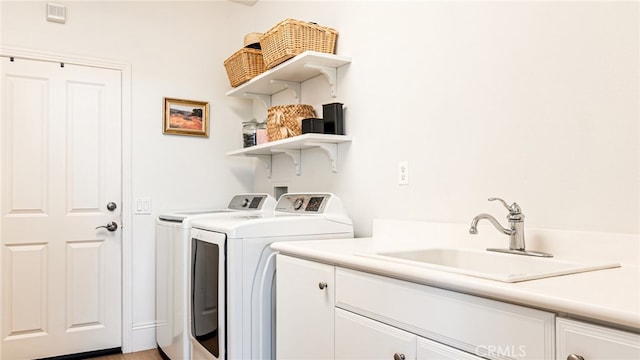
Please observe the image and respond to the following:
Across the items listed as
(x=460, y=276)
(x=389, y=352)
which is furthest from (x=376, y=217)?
(x=460, y=276)

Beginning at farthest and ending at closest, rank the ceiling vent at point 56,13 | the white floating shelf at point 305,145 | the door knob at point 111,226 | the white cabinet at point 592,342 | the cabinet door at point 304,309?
the door knob at point 111,226
the ceiling vent at point 56,13
the white floating shelf at point 305,145
the cabinet door at point 304,309
the white cabinet at point 592,342

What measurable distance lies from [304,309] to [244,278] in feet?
1.58

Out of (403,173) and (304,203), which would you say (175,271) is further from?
(403,173)

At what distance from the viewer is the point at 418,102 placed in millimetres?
2066

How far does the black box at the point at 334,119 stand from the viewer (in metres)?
2.49

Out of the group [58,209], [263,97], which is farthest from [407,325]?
[58,209]

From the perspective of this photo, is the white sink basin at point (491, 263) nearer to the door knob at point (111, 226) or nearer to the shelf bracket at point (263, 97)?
the shelf bracket at point (263, 97)

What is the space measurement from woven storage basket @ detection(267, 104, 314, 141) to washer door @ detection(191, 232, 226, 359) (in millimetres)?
748

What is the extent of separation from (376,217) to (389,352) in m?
1.07

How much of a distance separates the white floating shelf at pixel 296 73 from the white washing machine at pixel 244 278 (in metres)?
0.80

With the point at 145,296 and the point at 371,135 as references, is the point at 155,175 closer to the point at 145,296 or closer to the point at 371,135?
the point at 145,296

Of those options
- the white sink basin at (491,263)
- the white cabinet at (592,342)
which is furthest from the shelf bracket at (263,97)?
the white cabinet at (592,342)

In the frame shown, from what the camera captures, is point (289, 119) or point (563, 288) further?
point (289, 119)

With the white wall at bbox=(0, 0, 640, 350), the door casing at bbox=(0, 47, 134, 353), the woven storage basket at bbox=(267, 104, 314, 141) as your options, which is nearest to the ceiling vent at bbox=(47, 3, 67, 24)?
the white wall at bbox=(0, 0, 640, 350)
